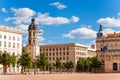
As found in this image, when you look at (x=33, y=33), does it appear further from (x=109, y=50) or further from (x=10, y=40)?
(x=109, y=50)

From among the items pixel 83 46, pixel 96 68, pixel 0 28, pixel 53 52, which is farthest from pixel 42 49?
pixel 0 28

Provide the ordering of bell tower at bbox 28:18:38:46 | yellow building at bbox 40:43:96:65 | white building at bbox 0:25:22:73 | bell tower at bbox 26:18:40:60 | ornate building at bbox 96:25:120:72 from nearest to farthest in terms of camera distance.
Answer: white building at bbox 0:25:22:73, bell tower at bbox 26:18:40:60, bell tower at bbox 28:18:38:46, ornate building at bbox 96:25:120:72, yellow building at bbox 40:43:96:65

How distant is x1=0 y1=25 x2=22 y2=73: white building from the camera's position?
8656 centimetres

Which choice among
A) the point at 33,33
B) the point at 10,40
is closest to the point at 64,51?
the point at 33,33

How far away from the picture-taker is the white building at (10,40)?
86.6 metres

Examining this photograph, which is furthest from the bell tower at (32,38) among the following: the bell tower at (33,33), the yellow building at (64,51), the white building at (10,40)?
the white building at (10,40)

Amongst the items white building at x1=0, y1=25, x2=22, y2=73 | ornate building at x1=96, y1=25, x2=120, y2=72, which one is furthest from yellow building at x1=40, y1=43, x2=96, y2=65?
white building at x1=0, y1=25, x2=22, y2=73

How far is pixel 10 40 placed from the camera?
295 ft

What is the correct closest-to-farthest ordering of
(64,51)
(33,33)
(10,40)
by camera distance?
(10,40)
(33,33)
(64,51)

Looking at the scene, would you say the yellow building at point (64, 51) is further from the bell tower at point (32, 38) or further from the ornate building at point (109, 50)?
the bell tower at point (32, 38)

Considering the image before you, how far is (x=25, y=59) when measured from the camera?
7862 centimetres

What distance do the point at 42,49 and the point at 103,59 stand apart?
→ 28011 mm

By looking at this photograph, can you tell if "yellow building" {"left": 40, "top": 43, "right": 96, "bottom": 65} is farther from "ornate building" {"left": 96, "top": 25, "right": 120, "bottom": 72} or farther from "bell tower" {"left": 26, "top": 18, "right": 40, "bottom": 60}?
"bell tower" {"left": 26, "top": 18, "right": 40, "bottom": 60}

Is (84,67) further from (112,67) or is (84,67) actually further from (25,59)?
(25,59)
